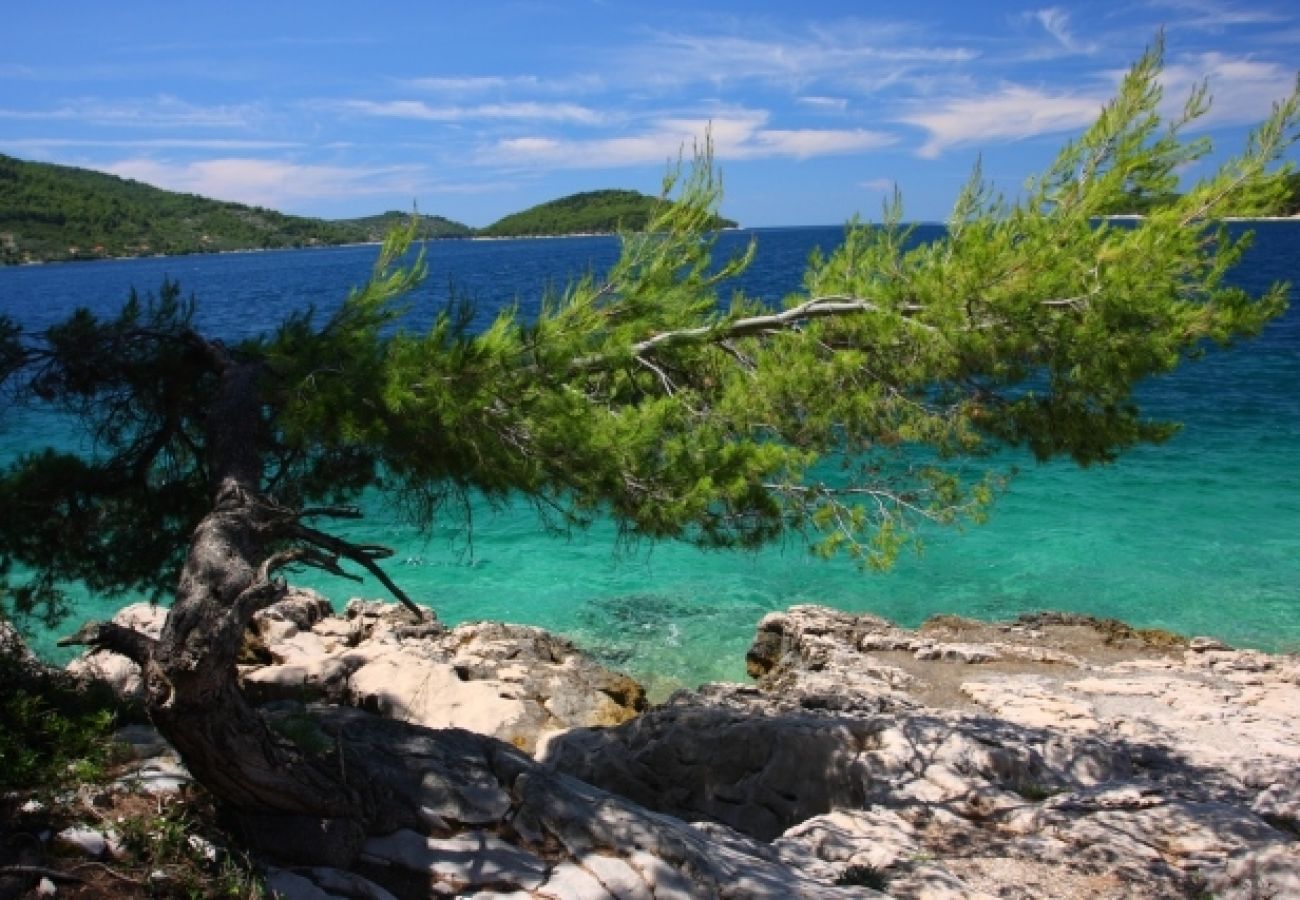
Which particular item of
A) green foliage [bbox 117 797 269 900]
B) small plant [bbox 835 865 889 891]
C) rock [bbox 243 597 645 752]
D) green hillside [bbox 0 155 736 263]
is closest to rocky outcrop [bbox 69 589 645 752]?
rock [bbox 243 597 645 752]

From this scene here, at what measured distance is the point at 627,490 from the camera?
555 centimetres

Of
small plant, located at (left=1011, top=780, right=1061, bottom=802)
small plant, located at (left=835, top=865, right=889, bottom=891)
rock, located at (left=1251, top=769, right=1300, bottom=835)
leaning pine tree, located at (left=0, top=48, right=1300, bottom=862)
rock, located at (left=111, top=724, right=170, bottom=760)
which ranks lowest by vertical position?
small plant, located at (left=1011, top=780, right=1061, bottom=802)

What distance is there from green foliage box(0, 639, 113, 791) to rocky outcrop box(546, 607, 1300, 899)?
3949mm

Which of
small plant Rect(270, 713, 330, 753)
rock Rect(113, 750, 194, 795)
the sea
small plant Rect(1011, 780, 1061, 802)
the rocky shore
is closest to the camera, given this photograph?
rock Rect(113, 750, 194, 795)

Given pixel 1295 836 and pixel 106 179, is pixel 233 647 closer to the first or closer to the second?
pixel 1295 836

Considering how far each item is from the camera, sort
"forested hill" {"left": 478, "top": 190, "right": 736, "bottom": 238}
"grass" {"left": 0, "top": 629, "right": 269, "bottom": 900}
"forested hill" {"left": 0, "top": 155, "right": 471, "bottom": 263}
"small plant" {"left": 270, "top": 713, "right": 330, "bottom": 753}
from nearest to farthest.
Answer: "grass" {"left": 0, "top": 629, "right": 269, "bottom": 900} → "small plant" {"left": 270, "top": 713, "right": 330, "bottom": 753} → "forested hill" {"left": 0, "top": 155, "right": 471, "bottom": 263} → "forested hill" {"left": 478, "top": 190, "right": 736, "bottom": 238}

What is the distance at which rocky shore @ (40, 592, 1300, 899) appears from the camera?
5.04 m

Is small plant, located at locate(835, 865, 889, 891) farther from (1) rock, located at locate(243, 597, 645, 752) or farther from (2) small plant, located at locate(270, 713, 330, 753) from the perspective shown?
(1) rock, located at locate(243, 597, 645, 752)

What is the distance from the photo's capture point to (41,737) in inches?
184

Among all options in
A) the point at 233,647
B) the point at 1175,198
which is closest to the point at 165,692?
the point at 233,647

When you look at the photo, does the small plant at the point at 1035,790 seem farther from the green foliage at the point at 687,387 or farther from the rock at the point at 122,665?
the rock at the point at 122,665

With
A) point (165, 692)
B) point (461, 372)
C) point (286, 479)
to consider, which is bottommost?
point (165, 692)

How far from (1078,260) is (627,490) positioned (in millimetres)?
3264

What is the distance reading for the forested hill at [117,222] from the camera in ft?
354
